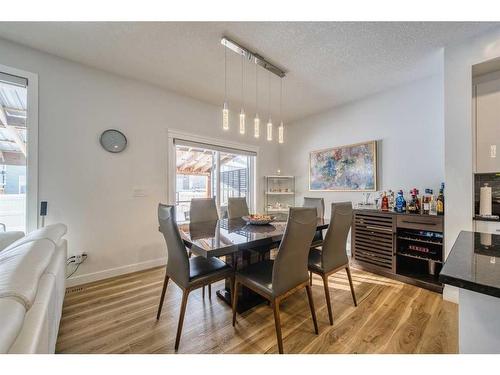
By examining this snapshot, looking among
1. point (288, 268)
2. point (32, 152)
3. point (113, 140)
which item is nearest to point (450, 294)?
point (288, 268)

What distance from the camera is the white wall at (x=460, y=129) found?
1.90 m

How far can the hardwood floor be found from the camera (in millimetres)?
1449

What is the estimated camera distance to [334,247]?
6.10 feet

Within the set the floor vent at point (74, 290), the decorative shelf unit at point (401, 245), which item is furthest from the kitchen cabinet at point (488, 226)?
the floor vent at point (74, 290)

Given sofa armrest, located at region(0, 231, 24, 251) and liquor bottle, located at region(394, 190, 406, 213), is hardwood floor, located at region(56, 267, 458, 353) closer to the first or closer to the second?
sofa armrest, located at region(0, 231, 24, 251)

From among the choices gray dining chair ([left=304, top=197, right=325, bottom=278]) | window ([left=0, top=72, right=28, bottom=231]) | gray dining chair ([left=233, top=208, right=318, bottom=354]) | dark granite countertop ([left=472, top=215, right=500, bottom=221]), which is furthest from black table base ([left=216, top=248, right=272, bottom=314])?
window ([left=0, top=72, right=28, bottom=231])

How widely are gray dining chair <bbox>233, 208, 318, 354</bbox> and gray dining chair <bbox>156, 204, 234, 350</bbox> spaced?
0.78 feet

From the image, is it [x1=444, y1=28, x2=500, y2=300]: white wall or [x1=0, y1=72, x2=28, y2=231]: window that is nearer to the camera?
[x1=444, y1=28, x2=500, y2=300]: white wall

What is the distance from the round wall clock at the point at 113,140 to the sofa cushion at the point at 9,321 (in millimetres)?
2278

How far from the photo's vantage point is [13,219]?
2.09 metres

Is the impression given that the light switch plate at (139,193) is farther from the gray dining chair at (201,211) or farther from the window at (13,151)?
the window at (13,151)

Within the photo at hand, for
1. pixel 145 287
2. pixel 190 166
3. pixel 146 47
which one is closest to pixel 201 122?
pixel 190 166

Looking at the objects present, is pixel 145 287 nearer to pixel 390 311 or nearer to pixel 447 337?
pixel 390 311

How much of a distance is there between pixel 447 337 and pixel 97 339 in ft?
8.63
